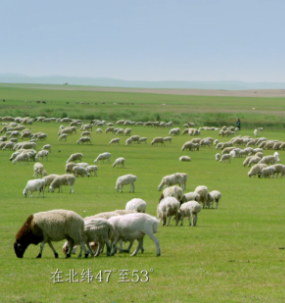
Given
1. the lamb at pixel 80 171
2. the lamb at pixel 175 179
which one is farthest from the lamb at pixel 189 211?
the lamb at pixel 80 171

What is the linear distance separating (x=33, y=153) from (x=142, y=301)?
98.7 feet

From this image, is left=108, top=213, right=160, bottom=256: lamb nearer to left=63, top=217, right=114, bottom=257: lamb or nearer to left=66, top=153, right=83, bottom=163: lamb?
left=63, top=217, right=114, bottom=257: lamb

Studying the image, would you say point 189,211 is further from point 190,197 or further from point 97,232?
point 97,232

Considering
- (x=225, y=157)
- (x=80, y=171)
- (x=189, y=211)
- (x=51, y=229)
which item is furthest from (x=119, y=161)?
(x=51, y=229)

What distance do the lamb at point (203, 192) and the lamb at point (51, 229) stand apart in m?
8.86

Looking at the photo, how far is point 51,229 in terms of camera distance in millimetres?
11945

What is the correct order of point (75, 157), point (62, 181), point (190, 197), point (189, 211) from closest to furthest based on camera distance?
point (189, 211)
point (190, 197)
point (62, 181)
point (75, 157)

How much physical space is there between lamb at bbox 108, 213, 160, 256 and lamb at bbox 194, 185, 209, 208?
26.0 feet

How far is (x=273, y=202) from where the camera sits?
22578mm

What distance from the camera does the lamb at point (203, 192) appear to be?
66.7ft

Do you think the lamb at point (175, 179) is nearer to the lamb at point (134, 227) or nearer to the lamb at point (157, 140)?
the lamb at point (134, 227)

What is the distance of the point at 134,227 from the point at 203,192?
28.0 ft

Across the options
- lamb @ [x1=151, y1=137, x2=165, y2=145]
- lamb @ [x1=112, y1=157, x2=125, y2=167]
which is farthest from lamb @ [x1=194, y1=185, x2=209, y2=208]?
lamb @ [x1=151, y1=137, x2=165, y2=145]

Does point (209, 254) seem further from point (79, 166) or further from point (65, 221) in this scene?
point (79, 166)
